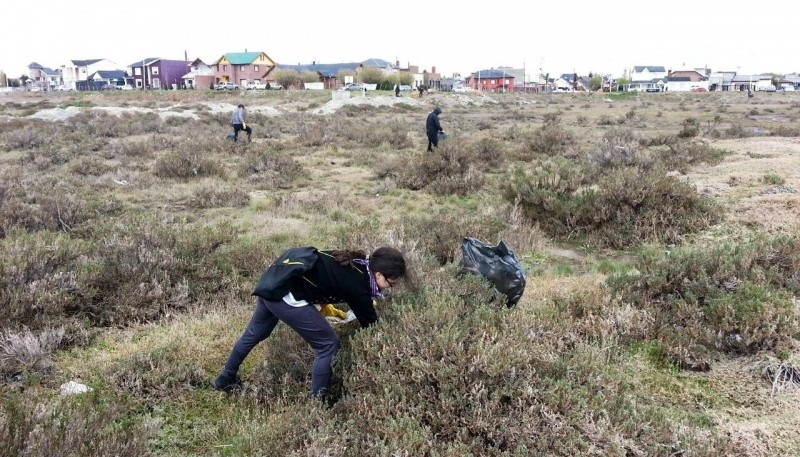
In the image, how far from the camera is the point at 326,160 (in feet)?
56.0

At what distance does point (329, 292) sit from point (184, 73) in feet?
357

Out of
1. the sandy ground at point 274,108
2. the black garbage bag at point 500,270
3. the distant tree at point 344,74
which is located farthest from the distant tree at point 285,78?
the black garbage bag at point 500,270

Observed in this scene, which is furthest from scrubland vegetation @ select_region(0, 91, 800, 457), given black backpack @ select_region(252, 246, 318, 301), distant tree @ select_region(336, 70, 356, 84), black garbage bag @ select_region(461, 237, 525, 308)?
distant tree @ select_region(336, 70, 356, 84)

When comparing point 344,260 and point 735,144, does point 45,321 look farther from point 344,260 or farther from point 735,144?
point 735,144

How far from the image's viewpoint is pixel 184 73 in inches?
4021

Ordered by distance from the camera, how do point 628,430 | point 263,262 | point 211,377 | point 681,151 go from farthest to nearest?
point 681,151 → point 263,262 → point 211,377 → point 628,430

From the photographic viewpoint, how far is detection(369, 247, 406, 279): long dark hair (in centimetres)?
366

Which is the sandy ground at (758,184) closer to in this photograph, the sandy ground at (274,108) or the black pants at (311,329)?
the black pants at (311,329)

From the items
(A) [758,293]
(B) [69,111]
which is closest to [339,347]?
(A) [758,293]

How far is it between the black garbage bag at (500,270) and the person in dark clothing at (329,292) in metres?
1.52

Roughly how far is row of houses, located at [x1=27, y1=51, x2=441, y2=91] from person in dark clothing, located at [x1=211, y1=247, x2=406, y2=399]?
86.6 m

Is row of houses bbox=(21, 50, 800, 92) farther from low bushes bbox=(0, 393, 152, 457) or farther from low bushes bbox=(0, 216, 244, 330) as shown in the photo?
low bushes bbox=(0, 393, 152, 457)

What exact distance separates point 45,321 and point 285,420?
278cm

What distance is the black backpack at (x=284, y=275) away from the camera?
365 centimetres
